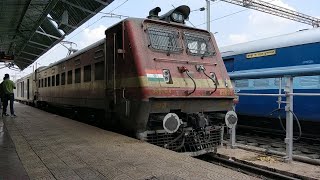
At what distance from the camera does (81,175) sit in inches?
Answer: 173

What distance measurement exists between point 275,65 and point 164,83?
4.65m

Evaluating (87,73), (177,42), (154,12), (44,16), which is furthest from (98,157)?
(44,16)

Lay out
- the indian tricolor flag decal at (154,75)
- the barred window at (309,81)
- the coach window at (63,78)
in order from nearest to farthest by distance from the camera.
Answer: the indian tricolor flag decal at (154,75) < the barred window at (309,81) < the coach window at (63,78)

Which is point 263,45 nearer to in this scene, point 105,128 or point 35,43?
point 105,128

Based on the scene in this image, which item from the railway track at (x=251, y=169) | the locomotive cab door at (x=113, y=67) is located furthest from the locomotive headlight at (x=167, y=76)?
the railway track at (x=251, y=169)

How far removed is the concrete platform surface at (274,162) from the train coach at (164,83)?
46 cm

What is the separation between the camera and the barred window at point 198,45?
314 inches

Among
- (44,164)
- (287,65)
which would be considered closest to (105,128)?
(44,164)

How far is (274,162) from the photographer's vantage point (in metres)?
6.63

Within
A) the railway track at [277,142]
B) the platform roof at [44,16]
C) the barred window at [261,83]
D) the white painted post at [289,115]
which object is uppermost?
the platform roof at [44,16]

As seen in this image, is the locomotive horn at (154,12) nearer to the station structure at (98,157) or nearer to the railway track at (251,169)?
the station structure at (98,157)

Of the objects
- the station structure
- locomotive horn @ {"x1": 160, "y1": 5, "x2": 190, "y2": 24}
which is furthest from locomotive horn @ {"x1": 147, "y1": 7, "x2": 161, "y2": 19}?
the station structure

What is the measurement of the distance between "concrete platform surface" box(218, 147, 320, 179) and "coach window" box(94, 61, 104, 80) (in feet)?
10.5

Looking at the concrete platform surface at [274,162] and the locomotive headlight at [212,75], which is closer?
the concrete platform surface at [274,162]
